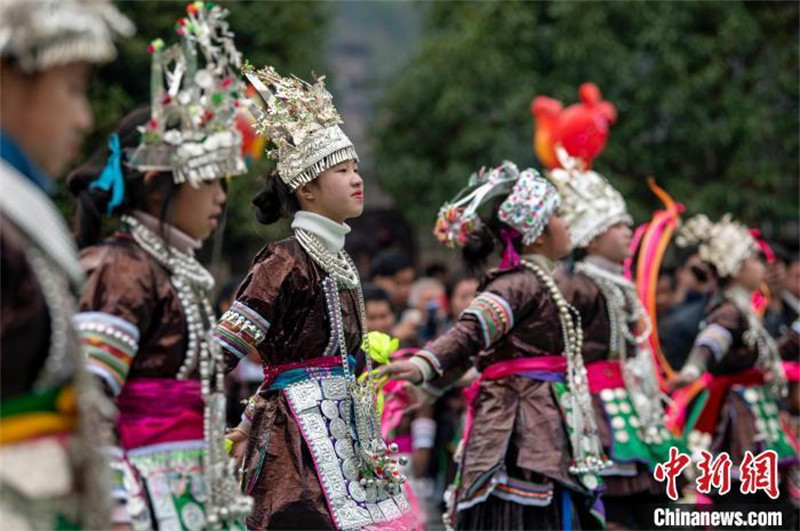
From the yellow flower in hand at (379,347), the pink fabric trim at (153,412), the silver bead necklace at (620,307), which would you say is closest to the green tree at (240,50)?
the silver bead necklace at (620,307)

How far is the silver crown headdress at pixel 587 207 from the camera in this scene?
6898mm

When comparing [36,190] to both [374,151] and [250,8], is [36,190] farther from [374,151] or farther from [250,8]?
[374,151]

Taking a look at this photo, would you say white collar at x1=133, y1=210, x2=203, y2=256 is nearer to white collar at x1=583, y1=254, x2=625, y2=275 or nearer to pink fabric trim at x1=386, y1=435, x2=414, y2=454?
white collar at x1=583, y1=254, x2=625, y2=275

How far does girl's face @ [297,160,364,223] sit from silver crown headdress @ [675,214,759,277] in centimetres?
389

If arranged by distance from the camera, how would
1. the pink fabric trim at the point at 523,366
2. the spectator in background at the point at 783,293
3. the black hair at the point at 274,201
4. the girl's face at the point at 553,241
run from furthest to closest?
1. the spectator in background at the point at 783,293
2. the girl's face at the point at 553,241
3. the pink fabric trim at the point at 523,366
4. the black hair at the point at 274,201

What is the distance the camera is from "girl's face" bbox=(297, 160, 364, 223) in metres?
4.61

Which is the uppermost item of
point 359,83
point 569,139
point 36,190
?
point 359,83

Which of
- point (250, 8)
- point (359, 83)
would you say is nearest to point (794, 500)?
point (250, 8)

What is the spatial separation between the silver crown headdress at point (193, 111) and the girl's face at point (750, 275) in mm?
4932

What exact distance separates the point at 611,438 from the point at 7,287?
4.10 meters

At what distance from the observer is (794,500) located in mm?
7793

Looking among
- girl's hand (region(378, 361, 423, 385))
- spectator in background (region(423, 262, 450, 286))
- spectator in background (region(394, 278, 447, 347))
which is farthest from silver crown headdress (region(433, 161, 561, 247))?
spectator in background (region(423, 262, 450, 286))

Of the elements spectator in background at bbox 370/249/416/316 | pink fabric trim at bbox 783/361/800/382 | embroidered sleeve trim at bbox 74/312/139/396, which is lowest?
embroidered sleeve trim at bbox 74/312/139/396

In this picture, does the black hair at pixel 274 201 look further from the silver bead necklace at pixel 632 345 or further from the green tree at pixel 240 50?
the green tree at pixel 240 50
